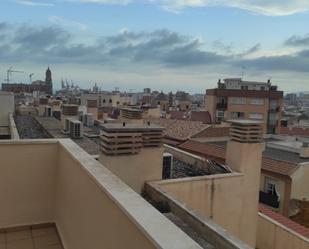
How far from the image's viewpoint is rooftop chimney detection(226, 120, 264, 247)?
722cm

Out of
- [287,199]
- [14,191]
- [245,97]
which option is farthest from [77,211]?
[245,97]

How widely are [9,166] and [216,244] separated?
2640mm

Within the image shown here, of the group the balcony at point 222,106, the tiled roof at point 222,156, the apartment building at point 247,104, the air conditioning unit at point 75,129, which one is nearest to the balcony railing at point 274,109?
the apartment building at point 247,104

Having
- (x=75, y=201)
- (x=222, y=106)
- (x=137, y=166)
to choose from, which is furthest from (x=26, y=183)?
(x=222, y=106)

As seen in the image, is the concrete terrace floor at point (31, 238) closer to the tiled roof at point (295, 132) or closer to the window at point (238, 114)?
the tiled roof at point (295, 132)

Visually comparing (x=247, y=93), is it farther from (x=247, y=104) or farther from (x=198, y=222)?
(x=198, y=222)

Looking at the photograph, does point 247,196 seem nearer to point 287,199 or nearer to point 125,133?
point 125,133

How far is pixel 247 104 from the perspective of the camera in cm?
4219

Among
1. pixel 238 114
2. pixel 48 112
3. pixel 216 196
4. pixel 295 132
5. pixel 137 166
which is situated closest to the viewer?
pixel 137 166

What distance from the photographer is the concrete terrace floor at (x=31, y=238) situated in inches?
158

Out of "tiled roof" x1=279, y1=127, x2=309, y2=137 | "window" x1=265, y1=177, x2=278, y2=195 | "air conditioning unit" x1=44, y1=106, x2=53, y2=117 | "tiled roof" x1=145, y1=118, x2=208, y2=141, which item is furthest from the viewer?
"tiled roof" x1=279, y1=127, x2=309, y2=137

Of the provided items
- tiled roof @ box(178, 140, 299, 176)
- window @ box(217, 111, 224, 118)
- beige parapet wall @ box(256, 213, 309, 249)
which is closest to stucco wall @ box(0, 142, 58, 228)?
beige parapet wall @ box(256, 213, 309, 249)

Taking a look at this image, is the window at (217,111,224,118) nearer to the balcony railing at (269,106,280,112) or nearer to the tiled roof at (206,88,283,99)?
the tiled roof at (206,88,283,99)

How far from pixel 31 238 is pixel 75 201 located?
3.60 feet
